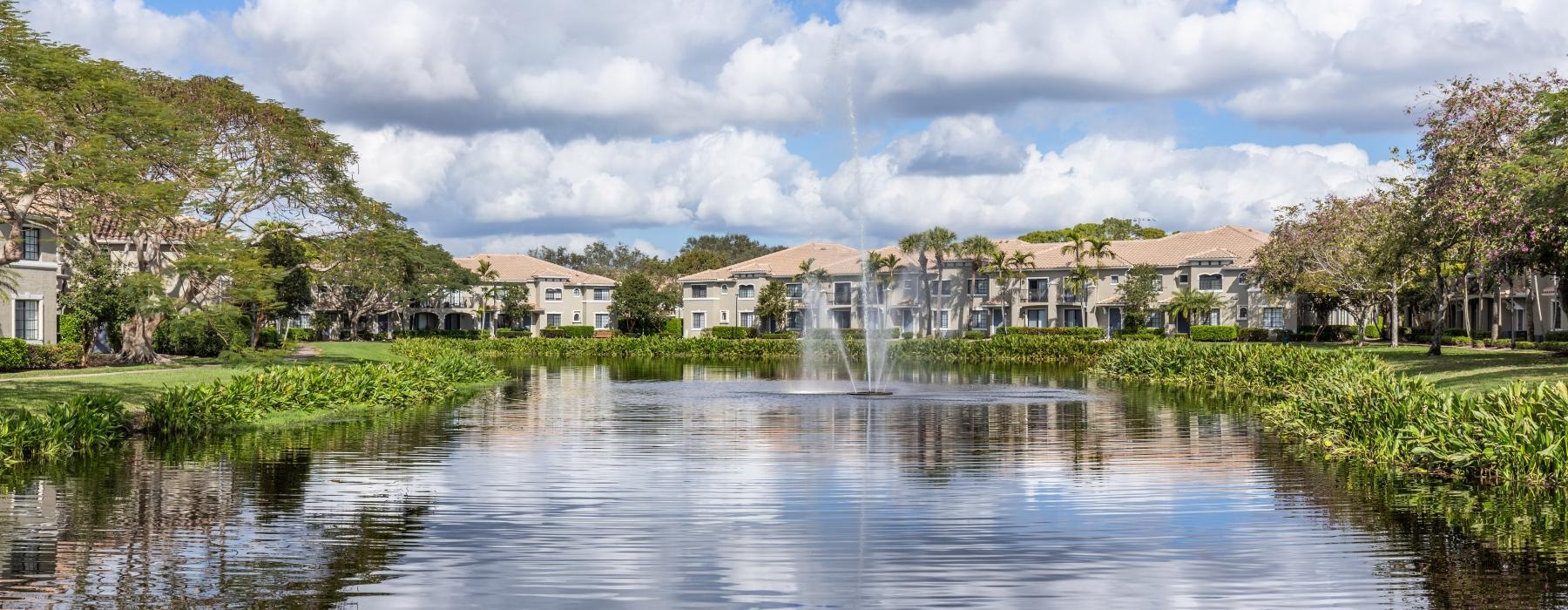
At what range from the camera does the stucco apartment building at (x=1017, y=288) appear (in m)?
90.1

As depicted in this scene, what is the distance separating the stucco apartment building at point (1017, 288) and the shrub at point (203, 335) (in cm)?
5248

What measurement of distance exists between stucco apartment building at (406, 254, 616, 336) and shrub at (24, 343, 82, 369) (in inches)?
2708

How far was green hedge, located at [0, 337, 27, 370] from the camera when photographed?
39219mm

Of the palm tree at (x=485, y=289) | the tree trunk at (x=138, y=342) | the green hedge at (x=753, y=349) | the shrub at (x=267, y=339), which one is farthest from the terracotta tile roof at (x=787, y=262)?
the tree trunk at (x=138, y=342)

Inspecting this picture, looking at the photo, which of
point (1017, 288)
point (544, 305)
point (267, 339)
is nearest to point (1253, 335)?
point (1017, 288)

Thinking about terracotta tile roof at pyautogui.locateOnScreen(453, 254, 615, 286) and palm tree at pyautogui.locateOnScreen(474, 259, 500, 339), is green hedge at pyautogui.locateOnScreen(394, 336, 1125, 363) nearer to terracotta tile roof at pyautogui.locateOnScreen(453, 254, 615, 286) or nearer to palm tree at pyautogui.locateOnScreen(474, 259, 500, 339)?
palm tree at pyautogui.locateOnScreen(474, 259, 500, 339)

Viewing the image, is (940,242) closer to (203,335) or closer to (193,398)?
(203,335)

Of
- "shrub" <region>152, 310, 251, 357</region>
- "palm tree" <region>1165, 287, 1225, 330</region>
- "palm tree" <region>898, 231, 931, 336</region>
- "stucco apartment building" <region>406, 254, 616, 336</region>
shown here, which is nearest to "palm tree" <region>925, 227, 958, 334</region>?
"palm tree" <region>898, 231, 931, 336</region>

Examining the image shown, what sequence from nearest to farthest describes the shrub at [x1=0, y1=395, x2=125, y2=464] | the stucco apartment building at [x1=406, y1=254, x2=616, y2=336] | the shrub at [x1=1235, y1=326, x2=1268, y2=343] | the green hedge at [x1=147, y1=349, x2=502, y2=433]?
the shrub at [x1=0, y1=395, x2=125, y2=464]
the green hedge at [x1=147, y1=349, x2=502, y2=433]
the shrub at [x1=1235, y1=326, x2=1268, y2=343]
the stucco apartment building at [x1=406, y1=254, x2=616, y2=336]

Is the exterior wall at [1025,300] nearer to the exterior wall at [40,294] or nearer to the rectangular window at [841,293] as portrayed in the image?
the rectangular window at [841,293]

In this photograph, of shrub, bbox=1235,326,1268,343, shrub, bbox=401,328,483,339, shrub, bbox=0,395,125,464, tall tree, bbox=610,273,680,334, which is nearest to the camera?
shrub, bbox=0,395,125,464

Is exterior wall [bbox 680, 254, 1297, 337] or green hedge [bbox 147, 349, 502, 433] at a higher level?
exterior wall [bbox 680, 254, 1297, 337]

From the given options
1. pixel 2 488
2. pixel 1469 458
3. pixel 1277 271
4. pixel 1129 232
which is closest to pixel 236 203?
pixel 2 488

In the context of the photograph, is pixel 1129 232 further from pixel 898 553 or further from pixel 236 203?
pixel 898 553
